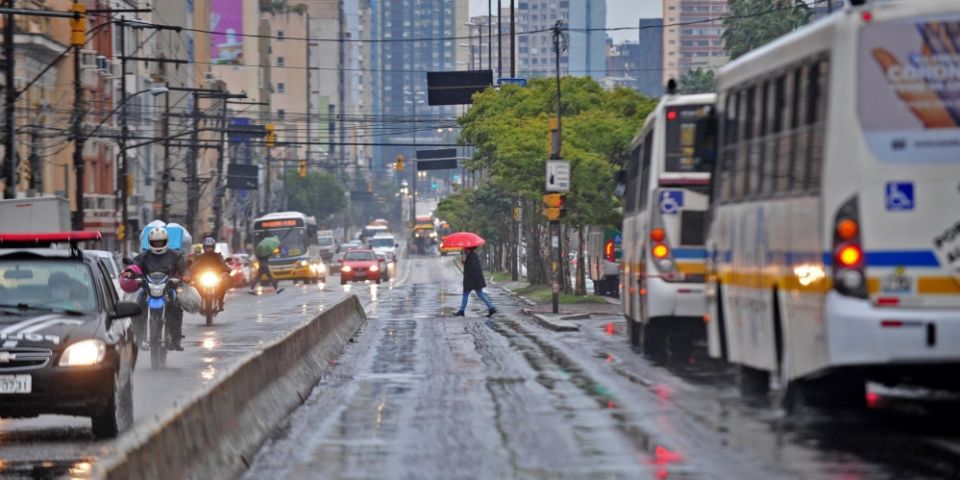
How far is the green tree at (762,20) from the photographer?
106 metres

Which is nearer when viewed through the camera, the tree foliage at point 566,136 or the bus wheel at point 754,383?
the bus wheel at point 754,383

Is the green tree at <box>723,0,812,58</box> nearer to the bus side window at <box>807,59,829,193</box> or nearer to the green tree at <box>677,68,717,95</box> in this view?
the green tree at <box>677,68,717,95</box>

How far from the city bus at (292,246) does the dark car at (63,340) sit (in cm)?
6606

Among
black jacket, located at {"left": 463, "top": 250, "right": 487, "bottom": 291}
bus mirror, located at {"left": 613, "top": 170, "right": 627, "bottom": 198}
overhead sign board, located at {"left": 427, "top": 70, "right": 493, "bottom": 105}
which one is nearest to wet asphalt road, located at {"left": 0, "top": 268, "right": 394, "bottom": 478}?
black jacket, located at {"left": 463, "top": 250, "right": 487, "bottom": 291}

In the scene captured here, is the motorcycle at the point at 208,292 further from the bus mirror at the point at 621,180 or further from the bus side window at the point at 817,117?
the bus side window at the point at 817,117

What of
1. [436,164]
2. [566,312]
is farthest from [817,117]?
[436,164]

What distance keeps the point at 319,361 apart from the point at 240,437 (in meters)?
10.0

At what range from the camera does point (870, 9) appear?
12.5 meters

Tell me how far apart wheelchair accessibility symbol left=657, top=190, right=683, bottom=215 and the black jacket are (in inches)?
735

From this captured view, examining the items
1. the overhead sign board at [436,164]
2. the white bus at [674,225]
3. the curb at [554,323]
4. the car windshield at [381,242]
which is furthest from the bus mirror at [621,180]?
the car windshield at [381,242]

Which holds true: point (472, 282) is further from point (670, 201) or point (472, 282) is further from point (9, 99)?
point (670, 201)

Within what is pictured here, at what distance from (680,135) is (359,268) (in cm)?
5927

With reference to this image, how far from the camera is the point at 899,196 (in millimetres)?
12227

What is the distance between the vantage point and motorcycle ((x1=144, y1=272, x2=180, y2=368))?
2347 cm
